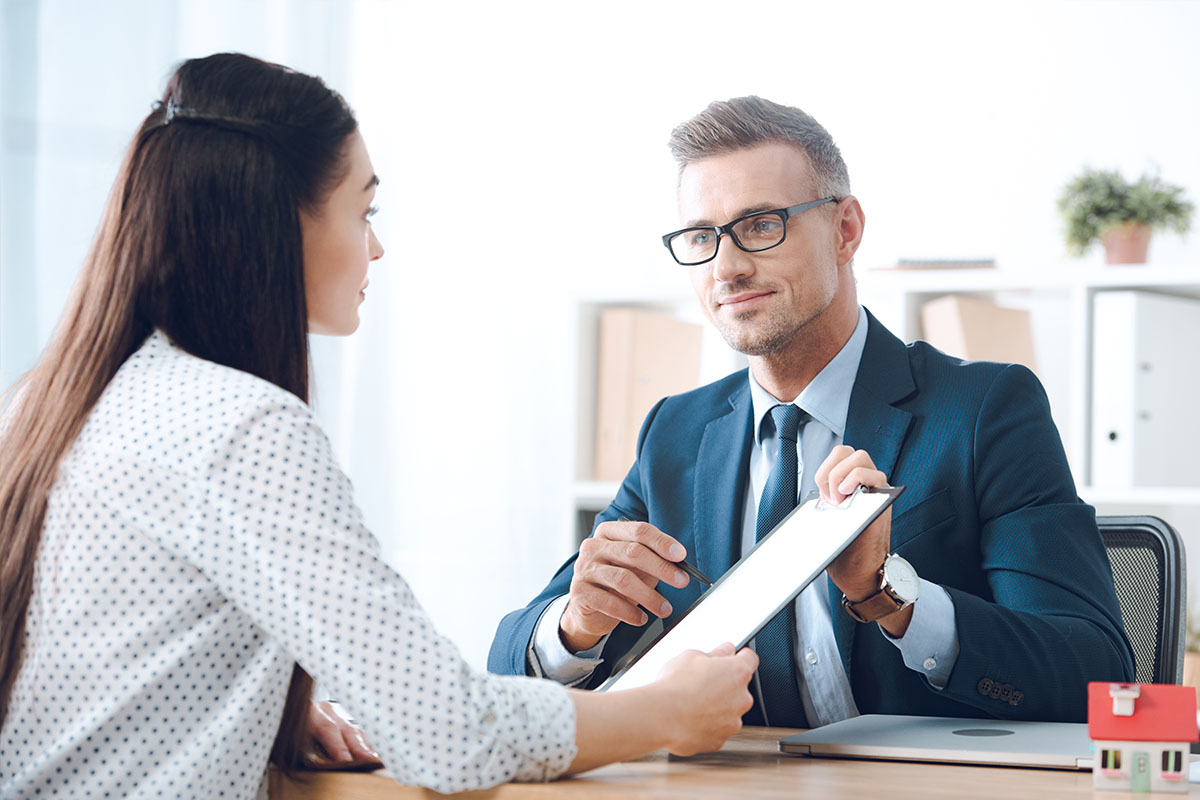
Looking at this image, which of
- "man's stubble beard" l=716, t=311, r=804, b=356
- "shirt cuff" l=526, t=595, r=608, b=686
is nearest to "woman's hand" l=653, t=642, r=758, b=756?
"shirt cuff" l=526, t=595, r=608, b=686

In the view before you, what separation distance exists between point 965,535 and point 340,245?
90 centimetres

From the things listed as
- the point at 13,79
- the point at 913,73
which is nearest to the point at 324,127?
the point at 13,79

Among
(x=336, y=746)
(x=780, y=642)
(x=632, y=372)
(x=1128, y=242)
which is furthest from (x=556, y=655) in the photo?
(x=1128, y=242)

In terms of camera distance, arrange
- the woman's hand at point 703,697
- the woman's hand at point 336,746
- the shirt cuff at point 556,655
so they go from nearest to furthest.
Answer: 1. the woman's hand at point 703,697
2. the woman's hand at point 336,746
3. the shirt cuff at point 556,655

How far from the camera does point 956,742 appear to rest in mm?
1136

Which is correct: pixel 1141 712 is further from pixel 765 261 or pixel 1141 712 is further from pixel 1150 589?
pixel 765 261

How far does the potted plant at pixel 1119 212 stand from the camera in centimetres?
258

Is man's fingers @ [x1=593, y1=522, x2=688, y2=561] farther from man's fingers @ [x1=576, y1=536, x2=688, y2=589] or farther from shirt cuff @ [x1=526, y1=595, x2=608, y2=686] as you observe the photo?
shirt cuff @ [x1=526, y1=595, x2=608, y2=686]

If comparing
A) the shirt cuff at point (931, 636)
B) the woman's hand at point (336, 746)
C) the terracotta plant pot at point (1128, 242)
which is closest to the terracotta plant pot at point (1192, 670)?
the terracotta plant pot at point (1128, 242)

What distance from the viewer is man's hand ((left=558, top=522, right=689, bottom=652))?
1.32m

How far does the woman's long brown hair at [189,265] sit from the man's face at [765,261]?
31.7 inches

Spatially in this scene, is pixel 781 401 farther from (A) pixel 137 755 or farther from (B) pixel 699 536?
(A) pixel 137 755

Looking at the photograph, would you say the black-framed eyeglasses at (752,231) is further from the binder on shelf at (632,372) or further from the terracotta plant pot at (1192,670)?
the terracotta plant pot at (1192,670)

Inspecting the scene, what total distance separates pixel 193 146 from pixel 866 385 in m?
0.99
